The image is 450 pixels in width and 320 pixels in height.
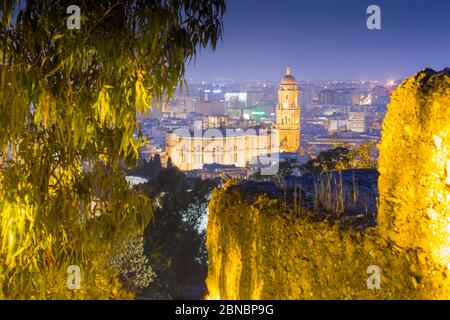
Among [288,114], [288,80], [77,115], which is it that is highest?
[288,80]

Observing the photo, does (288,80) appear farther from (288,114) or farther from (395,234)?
(395,234)

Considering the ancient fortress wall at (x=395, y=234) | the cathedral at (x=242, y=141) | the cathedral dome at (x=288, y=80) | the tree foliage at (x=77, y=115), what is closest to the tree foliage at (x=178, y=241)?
the tree foliage at (x=77, y=115)

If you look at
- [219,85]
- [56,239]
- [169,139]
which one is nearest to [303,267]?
[56,239]

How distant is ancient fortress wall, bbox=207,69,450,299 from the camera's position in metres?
3.16

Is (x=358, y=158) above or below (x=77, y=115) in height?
below

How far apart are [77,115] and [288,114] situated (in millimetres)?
26602

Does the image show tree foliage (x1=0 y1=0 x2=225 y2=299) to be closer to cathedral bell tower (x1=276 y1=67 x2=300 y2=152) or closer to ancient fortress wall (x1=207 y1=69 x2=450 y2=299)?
ancient fortress wall (x1=207 y1=69 x2=450 y2=299)

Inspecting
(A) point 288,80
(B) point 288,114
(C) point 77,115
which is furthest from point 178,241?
(A) point 288,80

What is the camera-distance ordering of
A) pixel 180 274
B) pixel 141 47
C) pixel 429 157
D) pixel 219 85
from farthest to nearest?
pixel 219 85, pixel 180 274, pixel 141 47, pixel 429 157

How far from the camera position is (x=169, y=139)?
2902cm

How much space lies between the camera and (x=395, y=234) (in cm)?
342

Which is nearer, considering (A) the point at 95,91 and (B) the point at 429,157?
(B) the point at 429,157

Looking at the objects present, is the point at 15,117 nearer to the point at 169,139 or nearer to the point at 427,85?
the point at 427,85
